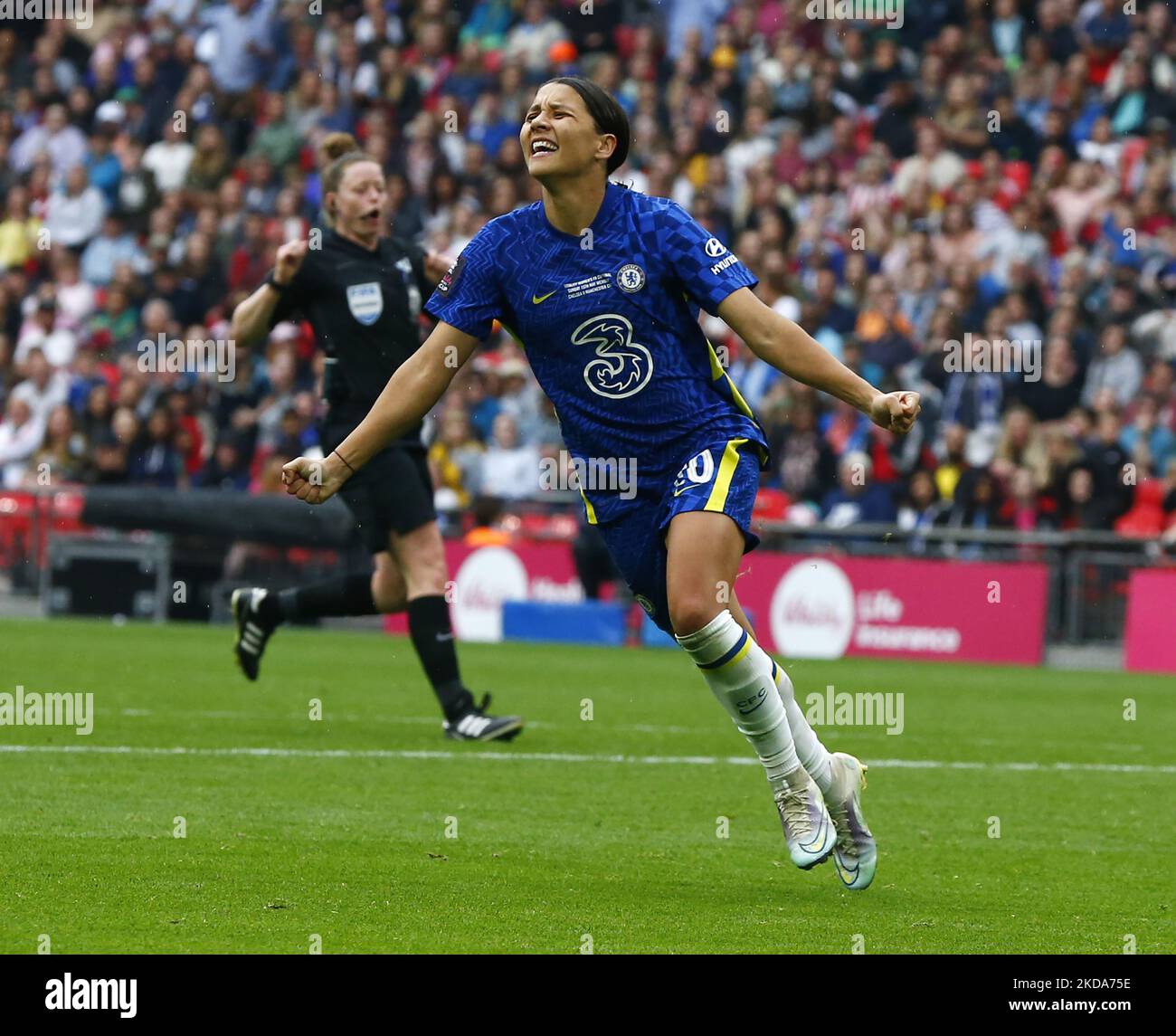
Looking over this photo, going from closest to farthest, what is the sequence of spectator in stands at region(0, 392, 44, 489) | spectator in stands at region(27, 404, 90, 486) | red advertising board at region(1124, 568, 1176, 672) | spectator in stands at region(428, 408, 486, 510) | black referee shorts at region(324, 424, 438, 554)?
1. black referee shorts at region(324, 424, 438, 554)
2. red advertising board at region(1124, 568, 1176, 672)
3. spectator in stands at region(428, 408, 486, 510)
4. spectator in stands at region(27, 404, 90, 486)
5. spectator in stands at region(0, 392, 44, 489)

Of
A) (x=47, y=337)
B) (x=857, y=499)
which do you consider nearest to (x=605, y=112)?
(x=857, y=499)

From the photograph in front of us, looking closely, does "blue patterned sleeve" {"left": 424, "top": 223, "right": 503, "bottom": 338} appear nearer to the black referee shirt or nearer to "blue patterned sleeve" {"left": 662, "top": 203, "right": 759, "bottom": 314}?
"blue patterned sleeve" {"left": 662, "top": 203, "right": 759, "bottom": 314}

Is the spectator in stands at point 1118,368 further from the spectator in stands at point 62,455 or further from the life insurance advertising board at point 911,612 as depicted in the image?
the spectator in stands at point 62,455

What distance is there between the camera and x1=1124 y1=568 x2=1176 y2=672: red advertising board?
18109 millimetres

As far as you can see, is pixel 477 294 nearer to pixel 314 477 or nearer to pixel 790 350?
pixel 314 477

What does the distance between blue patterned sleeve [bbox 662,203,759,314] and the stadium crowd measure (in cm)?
1301

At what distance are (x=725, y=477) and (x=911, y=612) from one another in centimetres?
1266

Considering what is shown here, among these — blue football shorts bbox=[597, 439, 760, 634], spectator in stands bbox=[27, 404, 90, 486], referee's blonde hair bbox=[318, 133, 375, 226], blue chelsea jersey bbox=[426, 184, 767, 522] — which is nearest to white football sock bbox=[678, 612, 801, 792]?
blue football shorts bbox=[597, 439, 760, 634]

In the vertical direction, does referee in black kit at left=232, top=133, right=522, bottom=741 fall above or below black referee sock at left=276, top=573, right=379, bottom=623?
above

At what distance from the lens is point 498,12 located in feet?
84.4

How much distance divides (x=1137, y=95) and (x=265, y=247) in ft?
31.3

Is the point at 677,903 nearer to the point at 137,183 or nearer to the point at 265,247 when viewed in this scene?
the point at 265,247

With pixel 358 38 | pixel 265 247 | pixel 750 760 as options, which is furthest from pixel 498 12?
pixel 750 760

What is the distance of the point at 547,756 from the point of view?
32.3 feet
